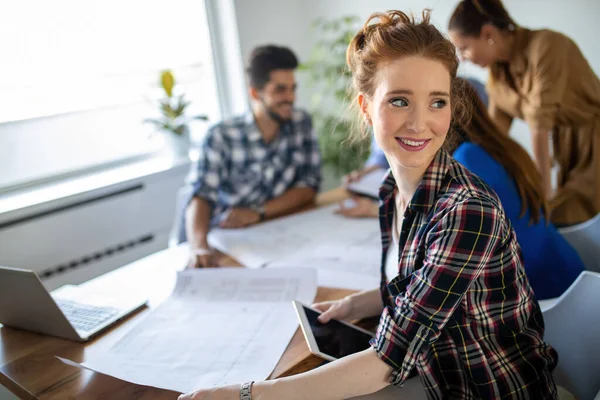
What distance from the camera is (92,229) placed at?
236 centimetres

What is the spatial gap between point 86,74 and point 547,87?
7.31ft

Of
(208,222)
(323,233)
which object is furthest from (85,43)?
(323,233)

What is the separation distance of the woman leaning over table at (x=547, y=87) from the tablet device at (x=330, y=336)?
3.75 feet

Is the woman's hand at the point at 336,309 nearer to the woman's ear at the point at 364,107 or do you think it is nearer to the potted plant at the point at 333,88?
the woman's ear at the point at 364,107

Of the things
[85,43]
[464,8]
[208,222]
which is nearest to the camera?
[464,8]

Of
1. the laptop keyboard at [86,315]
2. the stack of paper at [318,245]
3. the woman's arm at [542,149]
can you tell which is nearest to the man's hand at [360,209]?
the stack of paper at [318,245]

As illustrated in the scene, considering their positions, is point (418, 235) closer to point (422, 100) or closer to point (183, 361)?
point (422, 100)

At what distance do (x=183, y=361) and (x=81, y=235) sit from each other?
159 cm

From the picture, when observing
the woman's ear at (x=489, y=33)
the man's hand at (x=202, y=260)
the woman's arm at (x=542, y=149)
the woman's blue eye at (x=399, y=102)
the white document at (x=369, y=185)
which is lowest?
the man's hand at (x=202, y=260)

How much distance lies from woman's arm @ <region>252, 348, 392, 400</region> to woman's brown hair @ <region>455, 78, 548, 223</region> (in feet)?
1.88

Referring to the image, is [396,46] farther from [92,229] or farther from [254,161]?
[92,229]

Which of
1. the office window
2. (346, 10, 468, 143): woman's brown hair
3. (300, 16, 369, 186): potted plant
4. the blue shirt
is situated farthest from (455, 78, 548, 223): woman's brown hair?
the office window

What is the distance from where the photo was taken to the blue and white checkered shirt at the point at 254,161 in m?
2.03

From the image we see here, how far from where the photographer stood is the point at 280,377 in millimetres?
881
